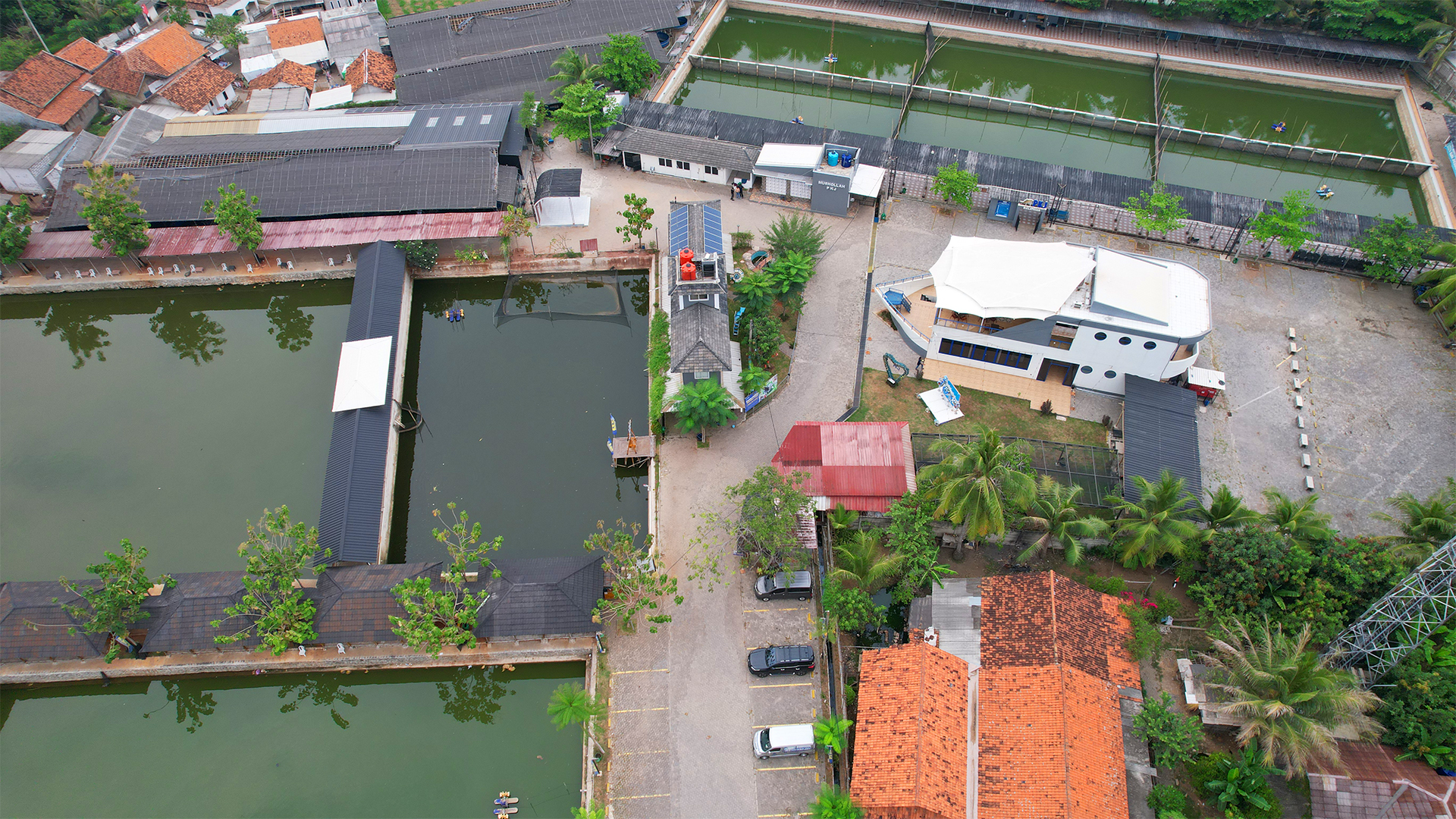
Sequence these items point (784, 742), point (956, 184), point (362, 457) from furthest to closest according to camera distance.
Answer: point (956, 184) < point (362, 457) < point (784, 742)

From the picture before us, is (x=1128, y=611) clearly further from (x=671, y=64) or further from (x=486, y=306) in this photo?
(x=671, y=64)

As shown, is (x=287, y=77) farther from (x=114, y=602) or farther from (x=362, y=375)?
(x=114, y=602)

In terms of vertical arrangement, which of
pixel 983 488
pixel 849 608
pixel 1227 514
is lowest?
pixel 849 608

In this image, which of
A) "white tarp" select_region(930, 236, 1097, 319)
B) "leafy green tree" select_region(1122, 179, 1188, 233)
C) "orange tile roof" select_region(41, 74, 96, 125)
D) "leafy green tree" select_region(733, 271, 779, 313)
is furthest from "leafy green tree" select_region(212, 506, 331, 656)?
"leafy green tree" select_region(1122, 179, 1188, 233)

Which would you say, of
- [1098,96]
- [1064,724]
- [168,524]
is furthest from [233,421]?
[1098,96]

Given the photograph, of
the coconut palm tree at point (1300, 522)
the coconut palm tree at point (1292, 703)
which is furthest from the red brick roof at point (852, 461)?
the coconut palm tree at point (1300, 522)

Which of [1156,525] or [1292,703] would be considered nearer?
[1292,703]

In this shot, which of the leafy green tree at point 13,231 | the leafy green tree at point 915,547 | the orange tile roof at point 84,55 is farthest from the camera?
the orange tile roof at point 84,55

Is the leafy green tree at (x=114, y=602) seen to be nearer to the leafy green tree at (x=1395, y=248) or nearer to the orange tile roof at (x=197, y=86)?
the orange tile roof at (x=197, y=86)

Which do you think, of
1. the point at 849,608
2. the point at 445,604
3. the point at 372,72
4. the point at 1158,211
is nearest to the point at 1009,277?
the point at 1158,211
